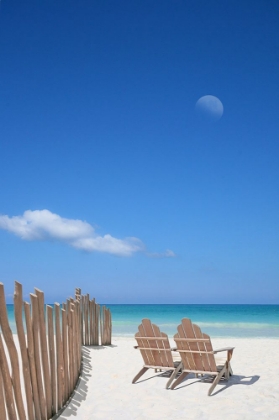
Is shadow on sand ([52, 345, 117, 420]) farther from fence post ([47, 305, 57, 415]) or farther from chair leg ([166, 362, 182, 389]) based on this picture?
chair leg ([166, 362, 182, 389])

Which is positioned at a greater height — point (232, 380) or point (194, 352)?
point (194, 352)

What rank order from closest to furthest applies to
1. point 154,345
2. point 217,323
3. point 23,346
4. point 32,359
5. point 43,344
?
point 23,346
point 32,359
point 43,344
point 154,345
point 217,323

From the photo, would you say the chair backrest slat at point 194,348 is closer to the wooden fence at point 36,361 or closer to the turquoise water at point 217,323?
the wooden fence at point 36,361

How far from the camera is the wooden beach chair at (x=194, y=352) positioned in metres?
6.42

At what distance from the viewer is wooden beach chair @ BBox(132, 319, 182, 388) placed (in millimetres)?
6996

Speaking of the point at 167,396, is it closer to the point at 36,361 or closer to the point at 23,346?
the point at 36,361

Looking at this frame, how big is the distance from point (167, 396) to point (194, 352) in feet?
2.59

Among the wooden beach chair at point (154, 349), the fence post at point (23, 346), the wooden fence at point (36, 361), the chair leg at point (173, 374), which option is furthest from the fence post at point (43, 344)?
the wooden beach chair at point (154, 349)

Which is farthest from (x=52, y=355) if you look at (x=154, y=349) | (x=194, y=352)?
(x=154, y=349)

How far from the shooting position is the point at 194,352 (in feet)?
21.3

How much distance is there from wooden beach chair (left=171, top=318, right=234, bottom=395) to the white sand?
0.23 metres

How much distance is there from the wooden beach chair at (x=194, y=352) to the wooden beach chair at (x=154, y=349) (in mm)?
372

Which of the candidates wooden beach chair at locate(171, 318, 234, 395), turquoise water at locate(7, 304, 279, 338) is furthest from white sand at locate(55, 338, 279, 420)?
turquoise water at locate(7, 304, 279, 338)

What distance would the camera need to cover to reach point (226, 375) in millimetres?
6832
